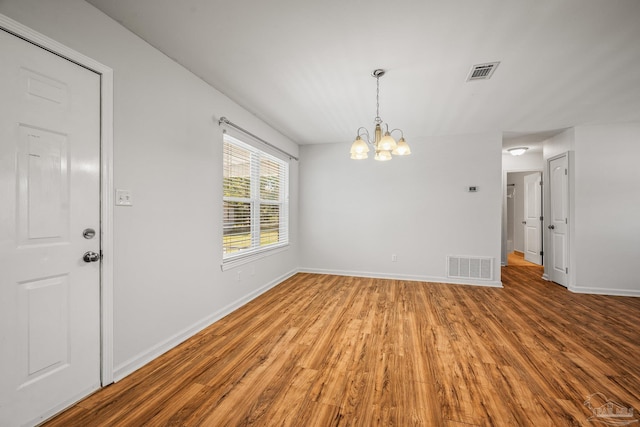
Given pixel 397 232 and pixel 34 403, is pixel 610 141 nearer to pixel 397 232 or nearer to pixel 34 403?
pixel 397 232

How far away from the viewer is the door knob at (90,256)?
1.70 meters

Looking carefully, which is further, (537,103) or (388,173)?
(388,173)

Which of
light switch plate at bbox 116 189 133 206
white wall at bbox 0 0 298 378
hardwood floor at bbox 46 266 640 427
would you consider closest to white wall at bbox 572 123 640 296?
hardwood floor at bbox 46 266 640 427

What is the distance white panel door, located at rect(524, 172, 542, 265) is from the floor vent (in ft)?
9.46

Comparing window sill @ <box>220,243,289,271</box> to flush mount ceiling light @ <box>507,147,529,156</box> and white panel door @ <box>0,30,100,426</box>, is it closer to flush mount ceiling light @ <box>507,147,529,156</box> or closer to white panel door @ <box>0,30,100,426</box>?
white panel door @ <box>0,30,100,426</box>

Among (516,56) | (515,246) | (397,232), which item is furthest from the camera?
(515,246)

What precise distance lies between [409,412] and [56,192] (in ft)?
8.42

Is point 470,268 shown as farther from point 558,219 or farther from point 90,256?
point 90,256

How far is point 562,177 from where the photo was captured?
4.39 metres

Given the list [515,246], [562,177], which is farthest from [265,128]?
[515,246]

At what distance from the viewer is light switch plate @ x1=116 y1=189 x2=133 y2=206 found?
74.7 inches

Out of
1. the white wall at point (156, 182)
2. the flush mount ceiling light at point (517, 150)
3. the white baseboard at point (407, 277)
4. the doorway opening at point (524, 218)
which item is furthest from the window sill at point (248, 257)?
the doorway opening at point (524, 218)

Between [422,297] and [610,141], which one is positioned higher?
[610,141]

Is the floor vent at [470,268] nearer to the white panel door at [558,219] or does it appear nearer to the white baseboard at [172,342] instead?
the white panel door at [558,219]
